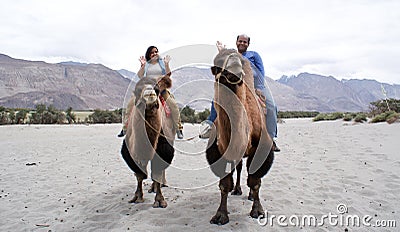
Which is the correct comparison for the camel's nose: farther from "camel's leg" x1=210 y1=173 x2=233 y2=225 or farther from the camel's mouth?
"camel's leg" x1=210 y1=173 x2=233 y2=225

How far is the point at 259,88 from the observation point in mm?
5180

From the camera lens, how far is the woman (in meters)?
5.53

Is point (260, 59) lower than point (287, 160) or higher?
higher

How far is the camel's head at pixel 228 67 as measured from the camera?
10.9 feet

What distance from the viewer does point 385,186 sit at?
19.0 feet

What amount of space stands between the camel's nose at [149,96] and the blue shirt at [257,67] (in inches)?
76.6

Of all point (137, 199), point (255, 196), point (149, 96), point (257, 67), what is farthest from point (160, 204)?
point (257, 67)

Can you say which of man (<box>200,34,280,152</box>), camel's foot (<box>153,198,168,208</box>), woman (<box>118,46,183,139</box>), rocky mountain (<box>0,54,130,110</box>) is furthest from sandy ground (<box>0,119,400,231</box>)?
rocky mountain (<box>0,54,130,110</box>)

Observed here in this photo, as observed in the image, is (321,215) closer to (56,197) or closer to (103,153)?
(56,197)

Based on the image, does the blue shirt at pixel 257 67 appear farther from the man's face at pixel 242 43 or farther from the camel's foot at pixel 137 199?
the camel's foot at pixel 137 199

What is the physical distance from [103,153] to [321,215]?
8635 millimetres

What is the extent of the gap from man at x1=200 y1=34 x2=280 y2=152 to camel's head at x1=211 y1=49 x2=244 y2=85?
3.77ft

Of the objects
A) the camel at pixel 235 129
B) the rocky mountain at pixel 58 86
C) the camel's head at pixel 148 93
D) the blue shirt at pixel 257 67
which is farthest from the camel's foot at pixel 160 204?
the rocky mountain at pixel 58 86

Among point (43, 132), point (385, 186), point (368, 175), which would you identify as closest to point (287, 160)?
point (368, 175)
